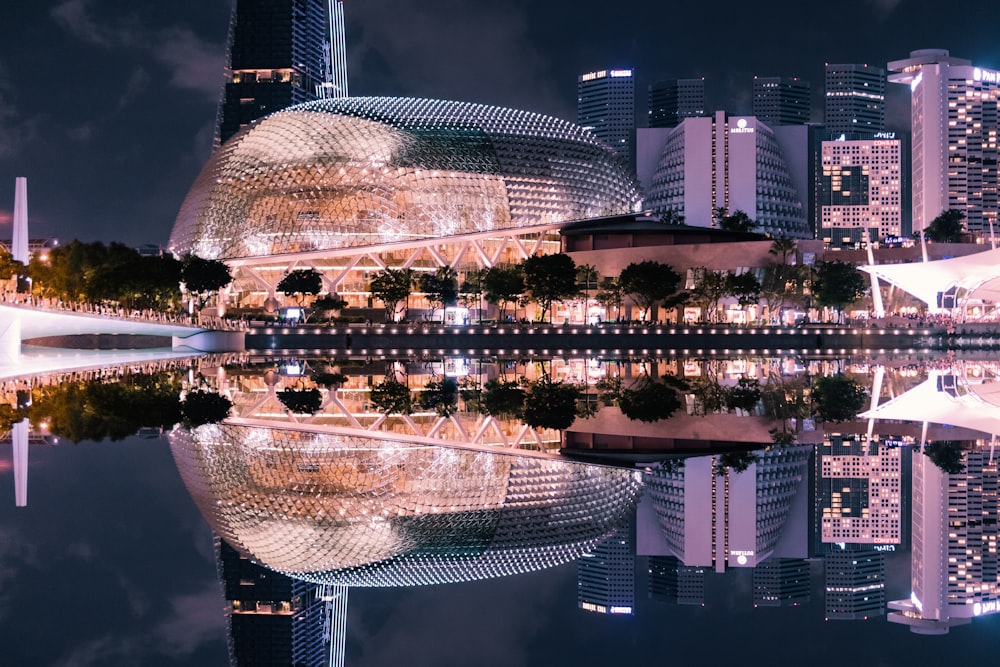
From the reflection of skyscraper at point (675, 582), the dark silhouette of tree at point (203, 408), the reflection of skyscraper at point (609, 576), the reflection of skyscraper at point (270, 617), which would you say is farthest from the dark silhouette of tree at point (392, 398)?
the reflection of skyscraper at point (675, 582)

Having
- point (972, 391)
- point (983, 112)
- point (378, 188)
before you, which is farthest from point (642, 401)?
point (983, 112)

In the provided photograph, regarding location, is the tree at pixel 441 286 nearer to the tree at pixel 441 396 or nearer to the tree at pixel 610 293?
the tree at pixel 610 293

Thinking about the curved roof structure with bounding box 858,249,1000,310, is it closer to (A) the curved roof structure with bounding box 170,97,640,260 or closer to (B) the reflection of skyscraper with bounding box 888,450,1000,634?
(A) the curved roof structure with bounding box 170,97,640,260

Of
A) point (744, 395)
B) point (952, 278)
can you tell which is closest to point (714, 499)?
point (744, 395)

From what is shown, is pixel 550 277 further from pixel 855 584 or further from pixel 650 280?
pixel 855 584

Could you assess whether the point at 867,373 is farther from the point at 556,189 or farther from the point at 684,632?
the point at 556,189
